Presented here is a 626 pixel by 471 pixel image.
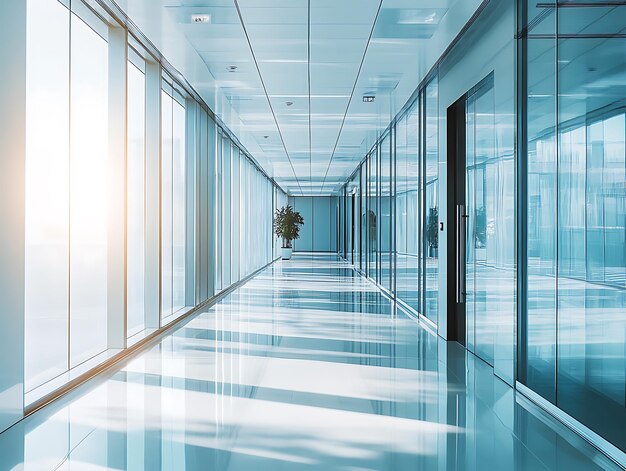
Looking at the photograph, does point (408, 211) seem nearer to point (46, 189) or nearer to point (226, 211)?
point (226, 211)

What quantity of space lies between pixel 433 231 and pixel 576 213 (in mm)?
4509

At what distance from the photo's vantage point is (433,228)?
30.3ft

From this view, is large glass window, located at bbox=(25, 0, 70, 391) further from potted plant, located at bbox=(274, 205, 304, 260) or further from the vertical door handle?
potted plant, located at bbox=(274, 205, 304, 260)

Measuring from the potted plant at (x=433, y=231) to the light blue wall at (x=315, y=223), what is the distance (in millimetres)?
31662

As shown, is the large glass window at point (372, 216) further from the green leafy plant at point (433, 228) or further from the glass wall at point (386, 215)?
the green leafy plant at point (433, 228)

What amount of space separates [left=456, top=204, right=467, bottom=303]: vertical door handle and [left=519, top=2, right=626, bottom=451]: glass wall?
2.33 metres

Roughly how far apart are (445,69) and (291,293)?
23.6 ft

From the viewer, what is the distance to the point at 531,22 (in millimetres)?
5504

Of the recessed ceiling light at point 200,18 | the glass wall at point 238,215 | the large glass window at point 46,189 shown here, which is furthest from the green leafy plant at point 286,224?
the recessed ceiling light at point 200,18

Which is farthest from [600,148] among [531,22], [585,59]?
[531,22]

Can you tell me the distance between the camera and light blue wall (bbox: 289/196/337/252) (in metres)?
41.4

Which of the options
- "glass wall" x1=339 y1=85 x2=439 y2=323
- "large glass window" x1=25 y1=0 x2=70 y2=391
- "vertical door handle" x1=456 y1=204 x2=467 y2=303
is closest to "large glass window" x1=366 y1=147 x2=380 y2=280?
"glass wall" x1=339 y1=85 x2=439 y2=323

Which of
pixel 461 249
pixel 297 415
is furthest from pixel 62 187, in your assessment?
pixel 297 415

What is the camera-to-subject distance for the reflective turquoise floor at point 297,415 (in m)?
3.96
